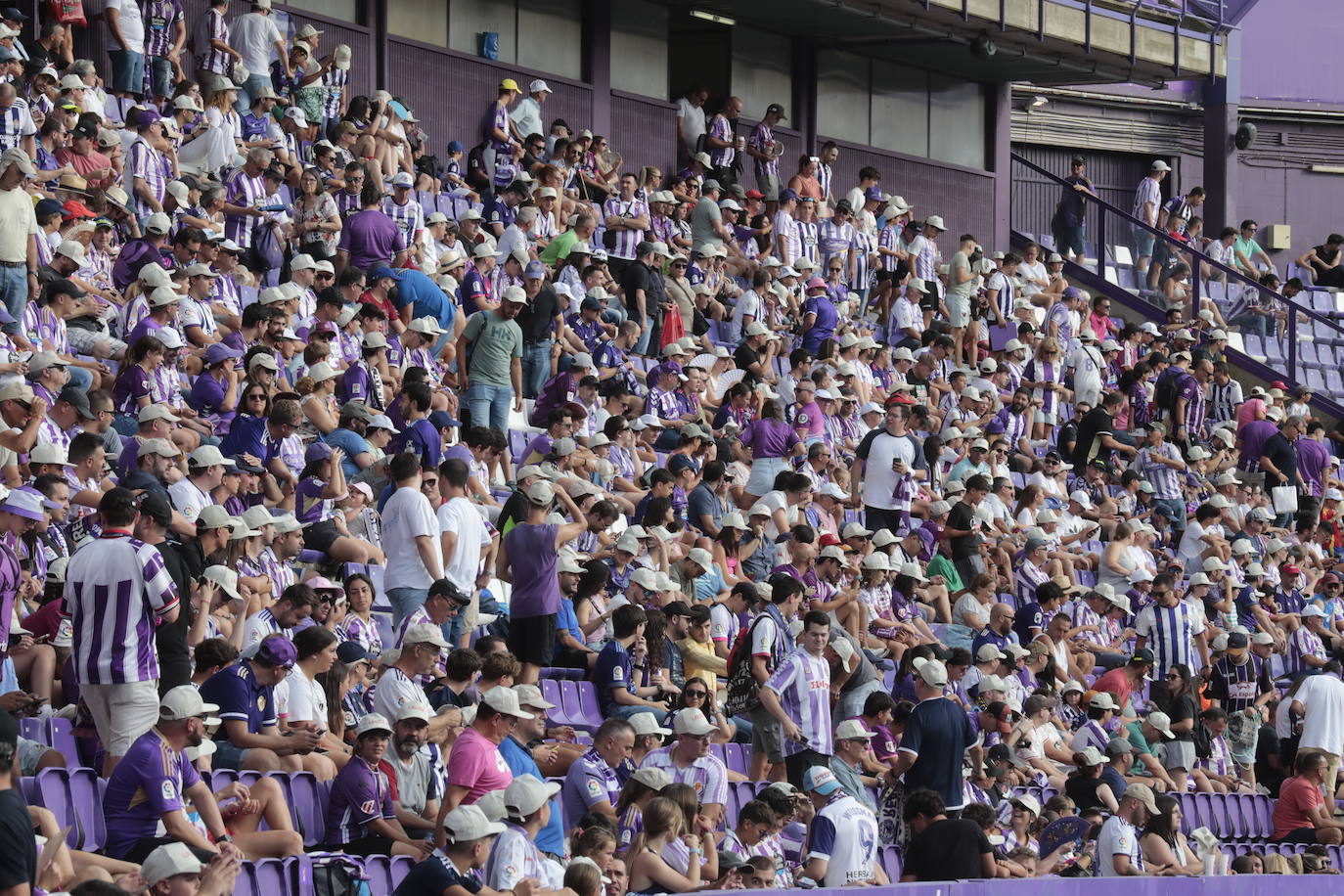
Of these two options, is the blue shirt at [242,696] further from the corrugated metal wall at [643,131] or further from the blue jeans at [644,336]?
the corrugated metal wall at [643,131]

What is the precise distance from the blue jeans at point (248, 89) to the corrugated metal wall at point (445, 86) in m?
3.75

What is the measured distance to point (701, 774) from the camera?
12320 millimetres

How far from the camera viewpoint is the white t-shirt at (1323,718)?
57.8ft

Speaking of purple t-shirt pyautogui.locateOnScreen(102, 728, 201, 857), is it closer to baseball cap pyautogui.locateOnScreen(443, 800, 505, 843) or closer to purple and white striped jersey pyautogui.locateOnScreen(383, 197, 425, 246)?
baseball cap pyautogui.locateOnScreen(443, 800, 505, 843)

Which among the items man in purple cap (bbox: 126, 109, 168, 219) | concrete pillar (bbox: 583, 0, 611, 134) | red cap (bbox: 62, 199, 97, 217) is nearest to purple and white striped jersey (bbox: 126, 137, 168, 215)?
man in purple cap (bbox: 126, 109, 168, 219)

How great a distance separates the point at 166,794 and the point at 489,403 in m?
8.31

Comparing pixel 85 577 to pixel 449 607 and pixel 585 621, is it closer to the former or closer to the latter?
pixel 449 607

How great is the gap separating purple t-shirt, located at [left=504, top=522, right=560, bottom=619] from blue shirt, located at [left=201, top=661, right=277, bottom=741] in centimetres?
285

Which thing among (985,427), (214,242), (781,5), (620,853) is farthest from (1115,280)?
(620,853)

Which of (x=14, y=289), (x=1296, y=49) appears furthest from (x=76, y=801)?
(x=1296, y=49)

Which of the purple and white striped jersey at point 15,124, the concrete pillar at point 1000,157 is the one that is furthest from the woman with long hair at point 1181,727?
the concrete pillar at point 1000,157

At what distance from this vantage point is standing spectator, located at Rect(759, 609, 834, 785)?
13.7 meters

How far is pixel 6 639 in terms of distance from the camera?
11.1 m

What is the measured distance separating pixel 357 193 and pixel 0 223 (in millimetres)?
4771
